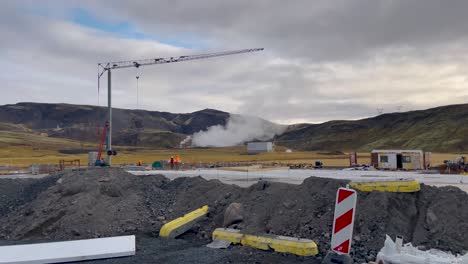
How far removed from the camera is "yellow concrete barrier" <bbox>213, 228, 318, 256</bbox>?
12.5 m

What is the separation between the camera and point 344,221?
26.4 ft

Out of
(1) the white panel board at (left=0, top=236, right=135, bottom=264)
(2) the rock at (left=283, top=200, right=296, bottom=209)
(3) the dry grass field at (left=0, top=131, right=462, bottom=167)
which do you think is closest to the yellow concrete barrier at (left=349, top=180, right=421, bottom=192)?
(2) the rock at (left=283, top=200, right=296, bottom=209)

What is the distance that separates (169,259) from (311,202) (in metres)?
5.40

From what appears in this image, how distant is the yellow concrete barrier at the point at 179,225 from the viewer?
1617 centimetres

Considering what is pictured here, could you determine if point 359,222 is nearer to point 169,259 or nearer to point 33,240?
point 169,259

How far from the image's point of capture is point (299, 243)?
12.7 metres

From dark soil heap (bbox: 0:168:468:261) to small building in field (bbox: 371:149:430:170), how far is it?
31293 mm

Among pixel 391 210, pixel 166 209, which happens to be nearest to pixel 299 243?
pixel 391 210

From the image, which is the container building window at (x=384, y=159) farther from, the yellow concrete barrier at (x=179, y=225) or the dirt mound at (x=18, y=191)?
the yellow concrete barrier at (x=179, y=225)

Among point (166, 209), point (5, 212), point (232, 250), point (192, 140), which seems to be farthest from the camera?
point (192, 140)

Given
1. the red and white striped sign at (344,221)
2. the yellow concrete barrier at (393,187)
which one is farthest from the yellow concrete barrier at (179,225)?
→ the red and white striped sign at (344,221)

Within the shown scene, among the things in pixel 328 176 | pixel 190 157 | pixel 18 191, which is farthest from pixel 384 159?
pixel 190 157

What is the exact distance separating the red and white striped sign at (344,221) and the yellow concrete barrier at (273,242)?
4.39m

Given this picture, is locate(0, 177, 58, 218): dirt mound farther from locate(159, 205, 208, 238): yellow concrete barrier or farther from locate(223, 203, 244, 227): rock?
locate(223, 203, 244, 227): rock
